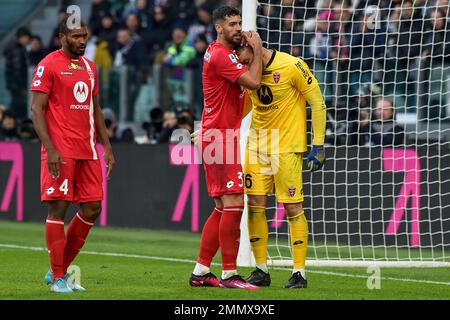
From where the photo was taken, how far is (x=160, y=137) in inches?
708

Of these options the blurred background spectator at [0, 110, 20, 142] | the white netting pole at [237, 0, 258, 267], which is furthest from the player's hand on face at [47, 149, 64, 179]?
the blurred background spectator at [0, 110, 20, 142]

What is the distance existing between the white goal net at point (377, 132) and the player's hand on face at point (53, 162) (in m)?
4.87

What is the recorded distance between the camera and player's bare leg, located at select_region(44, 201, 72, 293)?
9.64 metres

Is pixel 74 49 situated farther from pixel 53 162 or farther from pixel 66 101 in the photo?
pixel 53 162

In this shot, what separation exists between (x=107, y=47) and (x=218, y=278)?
11381 mm

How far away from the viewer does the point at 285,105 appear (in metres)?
10.5

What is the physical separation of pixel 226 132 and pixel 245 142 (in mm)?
2352

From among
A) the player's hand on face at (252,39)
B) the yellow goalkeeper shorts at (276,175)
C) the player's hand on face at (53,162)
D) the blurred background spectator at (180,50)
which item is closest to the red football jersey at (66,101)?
the player's hand on face at (53,162)

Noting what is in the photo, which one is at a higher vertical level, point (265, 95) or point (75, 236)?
point (265, 95)

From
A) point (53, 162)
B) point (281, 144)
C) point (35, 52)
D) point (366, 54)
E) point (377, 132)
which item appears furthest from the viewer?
point (35, 52)

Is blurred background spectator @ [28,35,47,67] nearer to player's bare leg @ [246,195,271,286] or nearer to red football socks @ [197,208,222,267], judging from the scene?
player's bare leg @ [246,195,271,286]

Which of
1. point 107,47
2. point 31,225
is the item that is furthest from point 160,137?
point 107,47

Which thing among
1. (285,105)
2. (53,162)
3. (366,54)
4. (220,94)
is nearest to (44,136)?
(53,162)
